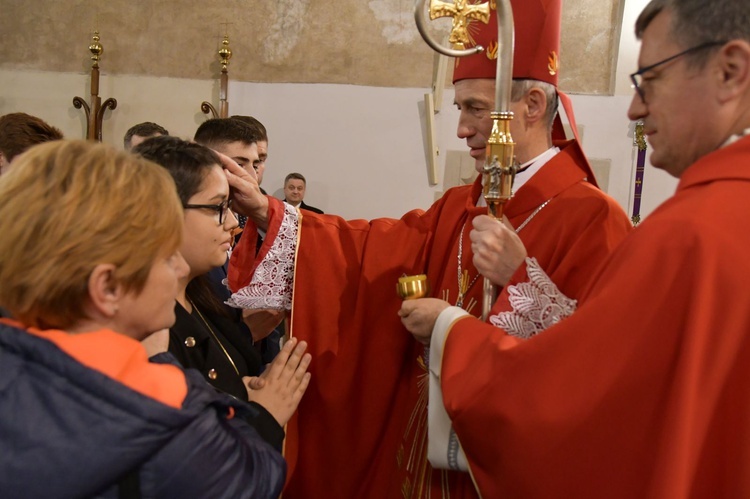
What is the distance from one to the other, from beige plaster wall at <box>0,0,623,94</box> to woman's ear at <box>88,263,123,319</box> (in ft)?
20.2

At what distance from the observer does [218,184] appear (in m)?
1.92

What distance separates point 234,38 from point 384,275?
17.7ft

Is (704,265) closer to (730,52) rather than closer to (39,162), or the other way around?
(730,52)

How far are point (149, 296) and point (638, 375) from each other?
2.87 ft

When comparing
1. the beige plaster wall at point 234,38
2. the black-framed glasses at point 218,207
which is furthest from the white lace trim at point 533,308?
the beige plaster wall at point 234,38

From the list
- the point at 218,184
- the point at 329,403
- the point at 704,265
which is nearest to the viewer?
the point at 704,265

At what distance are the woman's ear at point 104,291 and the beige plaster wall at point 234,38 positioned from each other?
20.2ft

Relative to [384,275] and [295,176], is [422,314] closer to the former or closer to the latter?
[384,275]

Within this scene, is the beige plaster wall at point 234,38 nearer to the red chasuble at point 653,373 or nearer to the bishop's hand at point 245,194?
the bishop's hand at point 245,194

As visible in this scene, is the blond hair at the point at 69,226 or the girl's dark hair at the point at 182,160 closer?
the blond hair at the point at 69,226

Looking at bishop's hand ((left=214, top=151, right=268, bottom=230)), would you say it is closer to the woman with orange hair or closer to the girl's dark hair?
the girl's dark hair

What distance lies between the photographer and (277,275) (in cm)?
238

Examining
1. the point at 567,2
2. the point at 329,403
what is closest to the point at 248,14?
the point at 567,2

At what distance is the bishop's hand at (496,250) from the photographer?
182 centimetres
